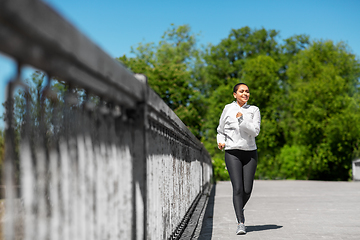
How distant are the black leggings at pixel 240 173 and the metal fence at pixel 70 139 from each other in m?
3.23

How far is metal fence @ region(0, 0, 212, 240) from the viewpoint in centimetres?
115

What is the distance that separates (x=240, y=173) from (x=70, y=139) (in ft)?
14.5

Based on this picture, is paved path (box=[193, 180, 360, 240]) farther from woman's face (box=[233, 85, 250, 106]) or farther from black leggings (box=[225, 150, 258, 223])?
woman's face (box=[233, 85, 250, 106])

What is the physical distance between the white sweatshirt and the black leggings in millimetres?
108

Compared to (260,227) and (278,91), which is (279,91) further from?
(260,227)

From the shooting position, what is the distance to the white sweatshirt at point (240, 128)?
572 cm

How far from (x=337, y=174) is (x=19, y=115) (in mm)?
40010

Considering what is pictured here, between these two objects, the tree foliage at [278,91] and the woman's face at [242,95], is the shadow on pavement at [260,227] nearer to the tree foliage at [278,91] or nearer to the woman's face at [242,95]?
the woman's face at [242,95]

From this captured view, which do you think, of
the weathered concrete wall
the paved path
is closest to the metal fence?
the weathered concrete wall

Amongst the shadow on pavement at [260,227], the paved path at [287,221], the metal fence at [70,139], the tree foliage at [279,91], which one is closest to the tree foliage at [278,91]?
the tree foliage at [279,91]

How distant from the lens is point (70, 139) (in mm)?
1593

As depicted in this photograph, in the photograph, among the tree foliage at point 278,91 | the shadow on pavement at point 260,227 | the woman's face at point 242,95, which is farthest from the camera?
the tree foliage at point 278,91

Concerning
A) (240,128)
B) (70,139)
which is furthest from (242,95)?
(70,139)

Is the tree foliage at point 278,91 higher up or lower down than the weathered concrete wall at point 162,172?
higher up
